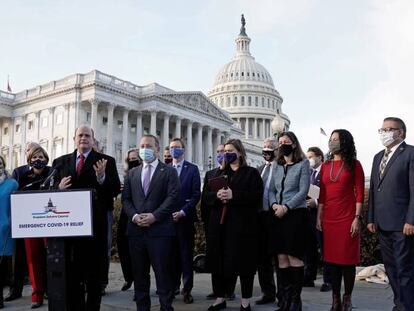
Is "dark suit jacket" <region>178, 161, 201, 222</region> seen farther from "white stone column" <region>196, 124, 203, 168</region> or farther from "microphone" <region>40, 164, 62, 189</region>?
"white stone column" <region>196, 124, 203, 168</region>

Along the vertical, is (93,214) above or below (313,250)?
above

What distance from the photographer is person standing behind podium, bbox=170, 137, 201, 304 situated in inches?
281

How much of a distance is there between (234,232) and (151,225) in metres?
1.07

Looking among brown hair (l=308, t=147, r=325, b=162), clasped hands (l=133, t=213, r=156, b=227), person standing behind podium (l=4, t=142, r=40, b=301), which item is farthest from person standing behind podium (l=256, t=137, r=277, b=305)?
person standing behind podium (l=4, t=142, r=40, b=301)

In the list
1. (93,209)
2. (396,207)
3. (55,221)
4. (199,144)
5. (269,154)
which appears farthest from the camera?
(199,144)

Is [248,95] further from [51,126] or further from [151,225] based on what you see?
[151,225]

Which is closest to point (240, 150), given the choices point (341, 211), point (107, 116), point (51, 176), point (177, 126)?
point (341, 211)

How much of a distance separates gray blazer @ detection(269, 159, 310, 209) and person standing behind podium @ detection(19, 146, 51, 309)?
3.20 metres

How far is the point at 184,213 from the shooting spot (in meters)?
7.13

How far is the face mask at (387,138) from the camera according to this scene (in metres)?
6.10

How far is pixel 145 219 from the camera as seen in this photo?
5.98 metres

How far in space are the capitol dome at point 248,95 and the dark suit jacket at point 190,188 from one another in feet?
321

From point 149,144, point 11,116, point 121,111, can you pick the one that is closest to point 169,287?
point 149,144

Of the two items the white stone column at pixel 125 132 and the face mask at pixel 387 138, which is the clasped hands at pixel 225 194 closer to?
Result: the face mask at pixel 387 138
